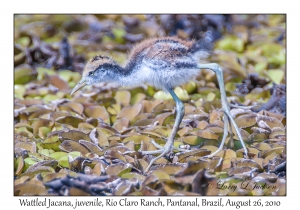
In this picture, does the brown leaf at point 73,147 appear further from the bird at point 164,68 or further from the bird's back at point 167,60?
the bird's back at point 167,60

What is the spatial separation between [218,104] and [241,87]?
62 cm

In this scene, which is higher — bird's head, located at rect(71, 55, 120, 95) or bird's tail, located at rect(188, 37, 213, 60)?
bird's tail, located at rect(188, 37, 213, 60)

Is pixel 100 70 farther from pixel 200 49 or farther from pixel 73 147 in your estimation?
pixel 200 49

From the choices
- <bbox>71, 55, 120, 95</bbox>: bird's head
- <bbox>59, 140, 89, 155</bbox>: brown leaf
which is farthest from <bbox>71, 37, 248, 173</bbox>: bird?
<bbox>59, 140, 89, 155</bbox>: brown leaf

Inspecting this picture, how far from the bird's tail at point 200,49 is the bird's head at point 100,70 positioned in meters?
0.61

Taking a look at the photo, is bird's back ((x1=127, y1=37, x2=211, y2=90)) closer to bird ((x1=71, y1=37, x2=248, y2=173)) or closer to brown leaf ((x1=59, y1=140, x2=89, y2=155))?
bird ((x1=71, y1=37, x2=248, y2=173))

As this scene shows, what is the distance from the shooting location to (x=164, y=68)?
161 inches

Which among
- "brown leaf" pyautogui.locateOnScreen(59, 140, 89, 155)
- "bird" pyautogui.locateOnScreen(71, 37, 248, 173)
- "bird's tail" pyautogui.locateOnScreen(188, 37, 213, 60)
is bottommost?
"brown leaf" pyautogui.locateOnScreen(59, 140, 89, 155)

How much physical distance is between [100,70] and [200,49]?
81cm

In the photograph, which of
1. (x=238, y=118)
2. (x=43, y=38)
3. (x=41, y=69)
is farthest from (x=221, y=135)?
(x=43, y=38)

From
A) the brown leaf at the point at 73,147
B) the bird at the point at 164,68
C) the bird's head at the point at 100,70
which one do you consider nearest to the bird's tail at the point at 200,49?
the bird at the point at 164,68

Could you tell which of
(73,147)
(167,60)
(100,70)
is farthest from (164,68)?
(73,147)

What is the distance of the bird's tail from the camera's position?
14.0ft

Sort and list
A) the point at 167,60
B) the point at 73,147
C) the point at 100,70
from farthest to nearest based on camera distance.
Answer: the point at 100,70 → the point at 73,147 → the point at 167,60
